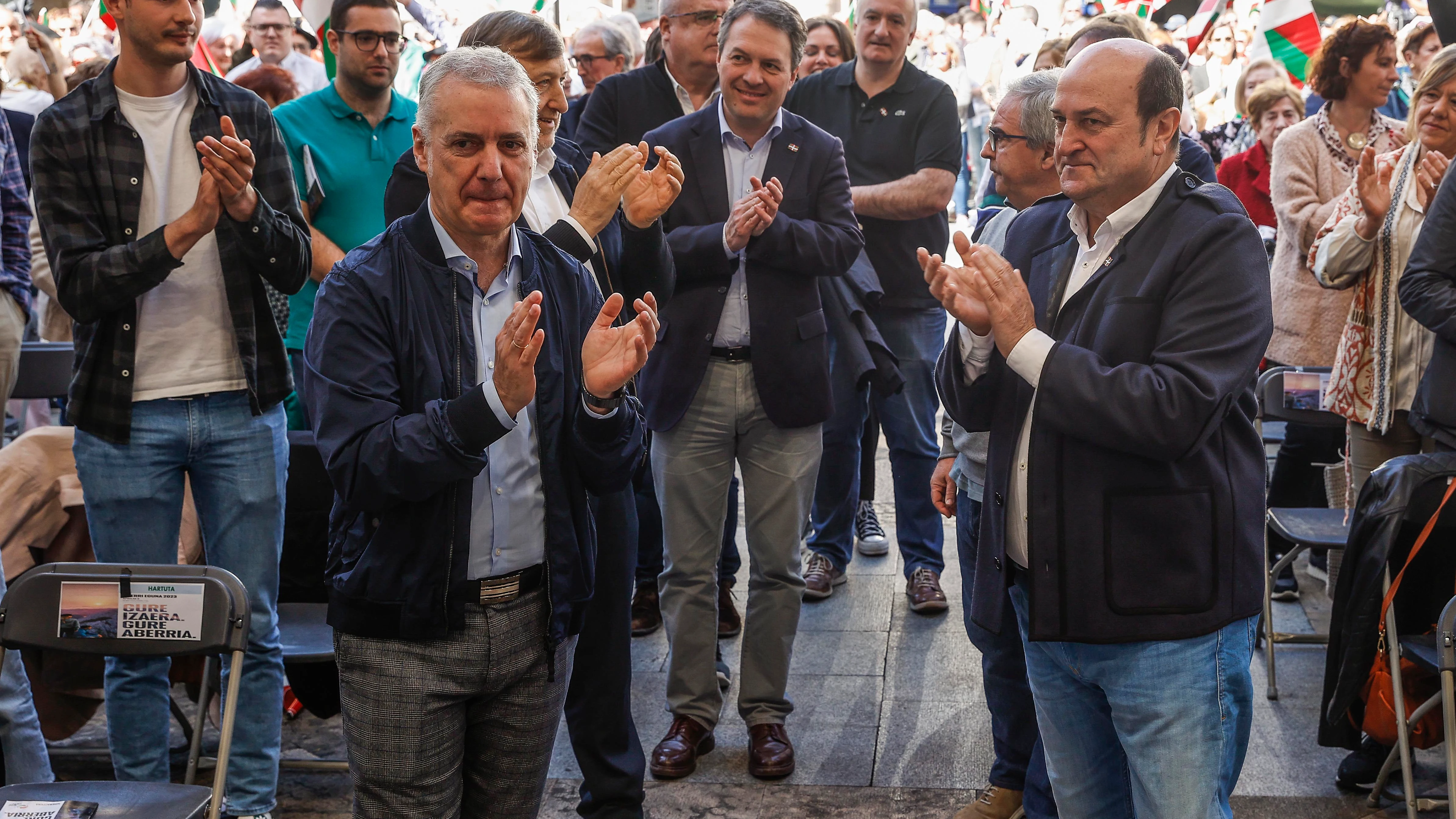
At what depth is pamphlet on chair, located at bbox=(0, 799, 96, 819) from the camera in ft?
8.21

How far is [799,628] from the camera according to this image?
4.71 meters

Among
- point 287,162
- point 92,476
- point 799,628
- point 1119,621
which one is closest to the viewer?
point 1119,621

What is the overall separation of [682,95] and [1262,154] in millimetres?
3295

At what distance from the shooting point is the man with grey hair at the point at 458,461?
7.05ft

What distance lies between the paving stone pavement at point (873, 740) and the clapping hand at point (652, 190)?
5.15ft

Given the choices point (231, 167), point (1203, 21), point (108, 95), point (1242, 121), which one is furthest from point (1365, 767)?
point (1203, 21)

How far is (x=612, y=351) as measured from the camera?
221 centimetres

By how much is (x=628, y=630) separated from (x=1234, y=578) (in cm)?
150

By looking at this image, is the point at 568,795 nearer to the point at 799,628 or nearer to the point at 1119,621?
the point at 799,628

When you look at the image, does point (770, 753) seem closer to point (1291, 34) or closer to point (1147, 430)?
point (1147, 430)

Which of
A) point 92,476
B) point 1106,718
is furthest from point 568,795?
point 1106,718

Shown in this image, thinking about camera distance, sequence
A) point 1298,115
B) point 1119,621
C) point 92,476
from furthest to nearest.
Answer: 1. point 1298,115
2. point 92,476
3. point 1119,621

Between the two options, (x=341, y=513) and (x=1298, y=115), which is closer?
(x=341, y=513)

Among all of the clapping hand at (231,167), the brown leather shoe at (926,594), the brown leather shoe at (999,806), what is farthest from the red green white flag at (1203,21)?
the clapping hand at (231,167)
